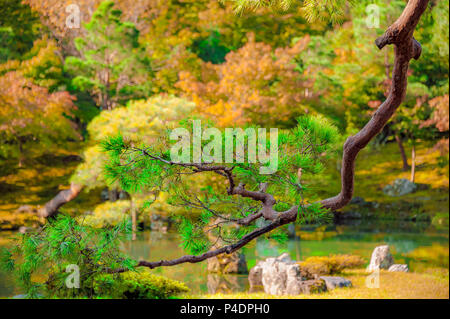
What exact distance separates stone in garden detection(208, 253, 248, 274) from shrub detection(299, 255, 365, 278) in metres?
0.65

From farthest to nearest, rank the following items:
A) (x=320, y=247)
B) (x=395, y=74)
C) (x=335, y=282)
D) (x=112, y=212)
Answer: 1. (x=320, y=247)
2. (x=112, y=212)
3. (x=335, y=282)
4. (x=395, y=74)

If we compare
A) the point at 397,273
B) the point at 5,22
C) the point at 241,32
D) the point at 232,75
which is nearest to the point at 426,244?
the point at 397,273

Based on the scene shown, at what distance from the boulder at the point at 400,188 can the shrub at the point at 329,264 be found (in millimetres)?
5984

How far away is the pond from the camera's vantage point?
4.90 metres

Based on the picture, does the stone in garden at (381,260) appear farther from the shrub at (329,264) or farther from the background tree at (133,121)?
the background tree at (133,121)

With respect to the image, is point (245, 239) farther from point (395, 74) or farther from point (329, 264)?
point (329, 264)

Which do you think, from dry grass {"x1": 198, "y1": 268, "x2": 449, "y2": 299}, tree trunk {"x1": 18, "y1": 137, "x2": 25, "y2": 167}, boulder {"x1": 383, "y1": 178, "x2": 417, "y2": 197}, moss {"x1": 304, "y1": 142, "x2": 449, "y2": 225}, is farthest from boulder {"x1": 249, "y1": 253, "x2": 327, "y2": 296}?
boulder {"x1": 383, "y1": 178, "x2": 417, "y2": 197}

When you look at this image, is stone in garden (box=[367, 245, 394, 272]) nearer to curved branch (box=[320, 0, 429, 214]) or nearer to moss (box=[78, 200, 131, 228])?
moss (box=[78, 200, 131, 228])

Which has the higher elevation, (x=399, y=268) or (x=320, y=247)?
(x=399, y=268)

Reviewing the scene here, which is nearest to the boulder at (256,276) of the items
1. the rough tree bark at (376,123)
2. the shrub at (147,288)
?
the shrub at (147,288)

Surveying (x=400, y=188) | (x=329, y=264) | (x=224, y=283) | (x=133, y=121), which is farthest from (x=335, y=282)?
(x=400, y=188)

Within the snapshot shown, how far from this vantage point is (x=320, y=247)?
23.8 feet

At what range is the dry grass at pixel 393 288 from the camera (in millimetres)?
4161

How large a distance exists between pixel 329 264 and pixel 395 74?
13.6 ft
